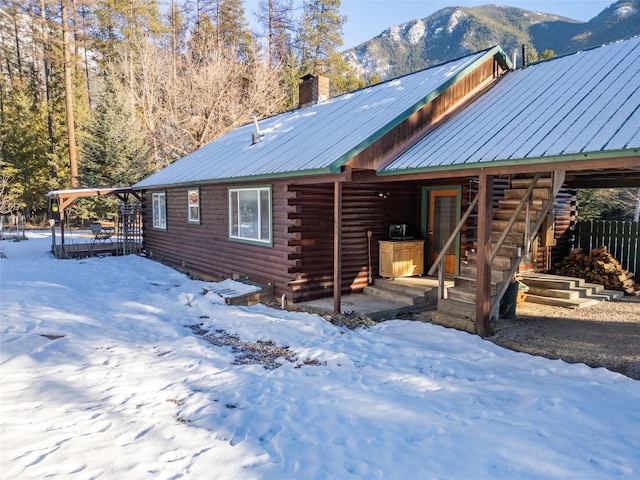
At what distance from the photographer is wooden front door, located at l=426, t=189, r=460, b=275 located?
9.88 m

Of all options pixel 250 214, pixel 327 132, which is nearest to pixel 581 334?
pixel 327 132

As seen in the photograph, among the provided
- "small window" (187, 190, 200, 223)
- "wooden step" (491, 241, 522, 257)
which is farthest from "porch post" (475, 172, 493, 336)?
"small window" (187, 190, 200, 223)

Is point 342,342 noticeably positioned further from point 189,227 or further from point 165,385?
point 189,227

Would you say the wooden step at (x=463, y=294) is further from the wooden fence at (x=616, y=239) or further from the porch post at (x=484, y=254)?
the wooden fence at (x=616, y=239)

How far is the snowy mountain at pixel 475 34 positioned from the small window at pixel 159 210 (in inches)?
2251

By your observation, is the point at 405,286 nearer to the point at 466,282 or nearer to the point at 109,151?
the point at 466,282

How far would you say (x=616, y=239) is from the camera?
38.0 feet

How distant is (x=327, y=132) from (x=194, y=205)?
5.18 metres

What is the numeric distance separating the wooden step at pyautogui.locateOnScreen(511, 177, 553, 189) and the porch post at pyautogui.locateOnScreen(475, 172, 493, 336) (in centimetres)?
194

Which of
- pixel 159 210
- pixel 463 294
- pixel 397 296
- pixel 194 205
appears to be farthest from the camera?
pixel 159 210

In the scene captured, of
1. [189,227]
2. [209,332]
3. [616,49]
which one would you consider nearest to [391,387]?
[209,332]

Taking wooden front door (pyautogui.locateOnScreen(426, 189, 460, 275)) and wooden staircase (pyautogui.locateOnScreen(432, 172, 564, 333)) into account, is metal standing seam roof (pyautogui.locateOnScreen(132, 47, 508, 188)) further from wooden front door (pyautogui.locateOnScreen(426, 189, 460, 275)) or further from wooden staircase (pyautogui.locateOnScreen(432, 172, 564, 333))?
wooden staircase (pyautogui.locateOnScreen(432, 172, 564, 333))

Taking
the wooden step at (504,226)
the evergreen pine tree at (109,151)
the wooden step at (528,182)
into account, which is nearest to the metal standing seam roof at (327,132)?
the wooden step at (528,182)

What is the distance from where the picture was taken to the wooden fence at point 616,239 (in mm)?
11195
